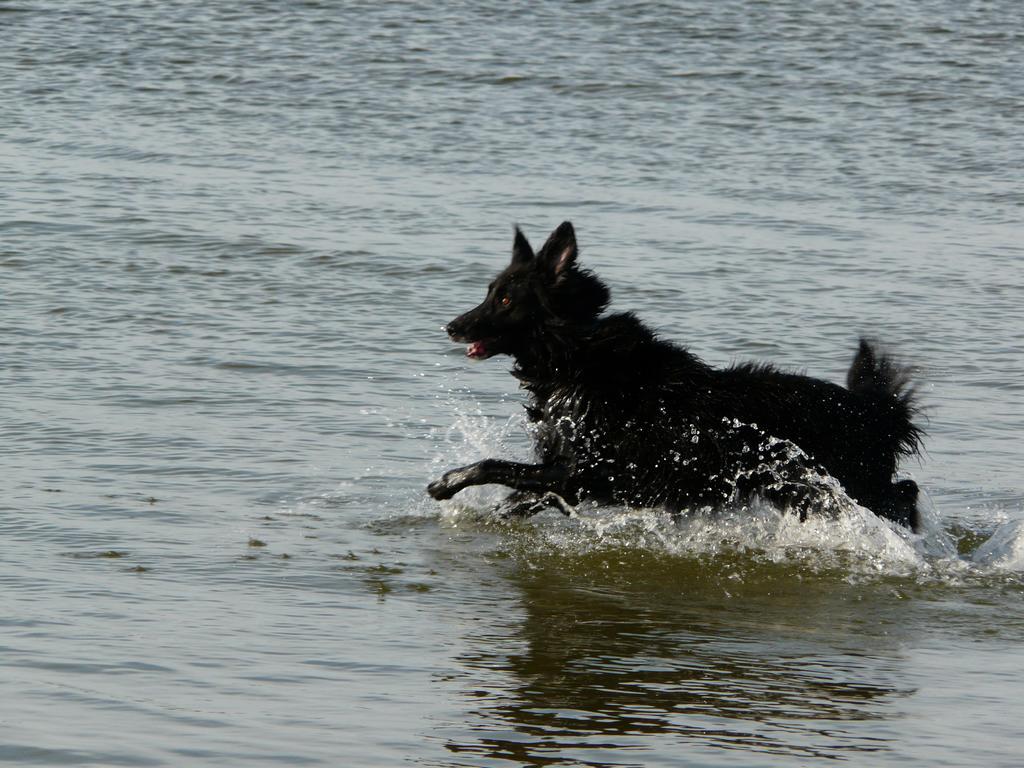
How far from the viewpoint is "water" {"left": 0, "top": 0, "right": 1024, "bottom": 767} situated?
14.3 ft

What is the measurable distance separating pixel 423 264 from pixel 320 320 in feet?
4.82

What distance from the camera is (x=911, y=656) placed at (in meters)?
4.92

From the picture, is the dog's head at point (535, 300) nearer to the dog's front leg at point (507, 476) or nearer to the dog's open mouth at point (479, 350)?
the dog's open mouth at point (479, 350)

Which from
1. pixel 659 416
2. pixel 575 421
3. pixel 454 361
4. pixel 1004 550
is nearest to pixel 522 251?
pixel 575 421

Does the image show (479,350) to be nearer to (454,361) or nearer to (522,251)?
(522,251)

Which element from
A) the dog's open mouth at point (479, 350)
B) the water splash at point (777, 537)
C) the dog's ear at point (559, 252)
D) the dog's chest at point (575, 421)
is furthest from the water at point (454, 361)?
the dog's ear at point (559, 252)

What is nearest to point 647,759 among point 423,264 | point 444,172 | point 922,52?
point 423,264

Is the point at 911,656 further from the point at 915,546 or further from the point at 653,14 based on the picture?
the point at 653,14

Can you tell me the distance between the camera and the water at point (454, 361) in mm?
4359

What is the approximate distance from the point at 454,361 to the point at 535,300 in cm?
276

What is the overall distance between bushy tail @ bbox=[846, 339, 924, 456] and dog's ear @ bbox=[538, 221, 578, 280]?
114 centimetres

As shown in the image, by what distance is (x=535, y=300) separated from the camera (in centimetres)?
636

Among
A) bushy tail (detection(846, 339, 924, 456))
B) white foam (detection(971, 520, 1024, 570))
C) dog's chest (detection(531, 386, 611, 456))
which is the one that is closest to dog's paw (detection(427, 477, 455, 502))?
dog's chest (detection(531, 386, 611, 456))

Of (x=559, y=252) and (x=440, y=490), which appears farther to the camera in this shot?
(x=440, y=490)
